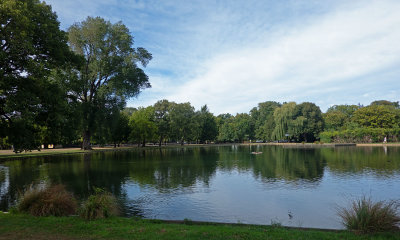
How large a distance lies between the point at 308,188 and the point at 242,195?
4.42 metres

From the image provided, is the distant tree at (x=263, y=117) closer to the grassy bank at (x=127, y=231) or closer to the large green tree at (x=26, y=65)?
the large green tree at (x=26, y=65)

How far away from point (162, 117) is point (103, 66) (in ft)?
113

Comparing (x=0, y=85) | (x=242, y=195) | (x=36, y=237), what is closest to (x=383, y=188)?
(x=242, y=195)

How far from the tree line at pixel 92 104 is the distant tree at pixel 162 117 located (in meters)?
0.28

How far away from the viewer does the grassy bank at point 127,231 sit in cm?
619

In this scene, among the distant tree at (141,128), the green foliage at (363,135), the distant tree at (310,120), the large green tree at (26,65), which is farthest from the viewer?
the distant tree at (310,120)

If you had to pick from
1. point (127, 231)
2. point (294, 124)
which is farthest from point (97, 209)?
point (294, 124)

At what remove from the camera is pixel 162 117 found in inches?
2825

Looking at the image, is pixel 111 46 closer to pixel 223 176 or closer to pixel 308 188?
pixel 223 176

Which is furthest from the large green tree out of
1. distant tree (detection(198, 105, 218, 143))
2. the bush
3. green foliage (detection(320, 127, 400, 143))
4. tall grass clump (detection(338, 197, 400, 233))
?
distant tree (detection(198, 105, 218, 143))

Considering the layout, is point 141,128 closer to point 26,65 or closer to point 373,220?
point 26,65

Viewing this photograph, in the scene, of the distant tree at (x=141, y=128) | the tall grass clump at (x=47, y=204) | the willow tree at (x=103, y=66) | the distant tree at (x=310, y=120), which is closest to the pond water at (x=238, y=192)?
the tall grass clump at (x=47, y=204)

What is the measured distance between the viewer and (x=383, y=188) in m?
14.9

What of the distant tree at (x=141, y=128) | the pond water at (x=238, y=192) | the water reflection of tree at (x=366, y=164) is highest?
the distant tree at (x=141, y=128)
